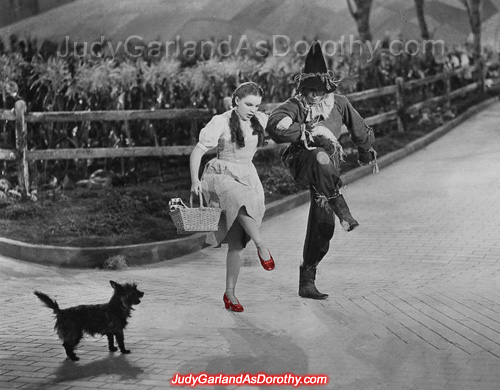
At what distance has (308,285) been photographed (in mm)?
7488

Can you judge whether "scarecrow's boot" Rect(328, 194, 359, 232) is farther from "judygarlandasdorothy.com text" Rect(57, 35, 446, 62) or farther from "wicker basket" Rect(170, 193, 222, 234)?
"judygarlandasdorothy.com text" Rect(57, 35, 446, 62)

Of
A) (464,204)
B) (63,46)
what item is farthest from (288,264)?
(63,46)

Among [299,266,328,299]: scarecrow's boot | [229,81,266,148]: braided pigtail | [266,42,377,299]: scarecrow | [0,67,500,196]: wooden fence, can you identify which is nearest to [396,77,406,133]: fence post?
[0,67,500,196]: wooden fence

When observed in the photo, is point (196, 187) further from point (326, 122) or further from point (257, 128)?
point (326, 122)

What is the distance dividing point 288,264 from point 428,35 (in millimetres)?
9233

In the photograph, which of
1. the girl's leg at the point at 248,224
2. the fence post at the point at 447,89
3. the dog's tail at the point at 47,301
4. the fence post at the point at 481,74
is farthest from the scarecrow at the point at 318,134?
the fence post at the point at 481,74

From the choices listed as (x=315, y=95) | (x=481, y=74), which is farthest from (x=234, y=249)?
(x=481, y=74)

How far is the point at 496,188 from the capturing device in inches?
485

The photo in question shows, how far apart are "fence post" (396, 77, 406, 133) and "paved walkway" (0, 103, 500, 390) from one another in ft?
19.4

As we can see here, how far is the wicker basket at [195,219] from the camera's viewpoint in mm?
6398

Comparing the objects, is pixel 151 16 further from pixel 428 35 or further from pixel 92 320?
pixel 92 320

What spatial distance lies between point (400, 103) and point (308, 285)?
35.1ft

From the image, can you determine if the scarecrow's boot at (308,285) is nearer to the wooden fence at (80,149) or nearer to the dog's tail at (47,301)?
the dog's tail at (47,301)

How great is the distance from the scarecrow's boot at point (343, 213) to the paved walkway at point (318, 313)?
0.59m
